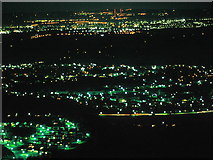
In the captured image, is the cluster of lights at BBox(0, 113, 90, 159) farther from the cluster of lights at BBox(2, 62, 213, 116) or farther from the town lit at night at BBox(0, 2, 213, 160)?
the cluster of lights at BBox(2, 62, 213, 116)

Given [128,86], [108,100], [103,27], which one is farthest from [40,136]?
[103,27]

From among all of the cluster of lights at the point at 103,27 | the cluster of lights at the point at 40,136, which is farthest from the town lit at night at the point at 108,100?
the cluster of lights at the point at 103,27

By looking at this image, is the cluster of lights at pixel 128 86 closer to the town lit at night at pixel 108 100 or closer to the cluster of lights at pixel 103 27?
the town lit at night at pixel 108 100

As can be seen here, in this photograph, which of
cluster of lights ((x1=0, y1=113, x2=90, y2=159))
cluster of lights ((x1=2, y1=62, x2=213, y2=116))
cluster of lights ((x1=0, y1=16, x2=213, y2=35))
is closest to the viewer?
cluster of lights ((x1=0, y1=113, x2=90, y2=159))

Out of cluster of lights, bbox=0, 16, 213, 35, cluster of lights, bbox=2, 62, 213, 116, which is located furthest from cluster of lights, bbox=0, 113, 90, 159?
cluster of lights, bbox=0, 16, 213, 35

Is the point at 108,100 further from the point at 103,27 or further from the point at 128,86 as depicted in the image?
the point at 103,27

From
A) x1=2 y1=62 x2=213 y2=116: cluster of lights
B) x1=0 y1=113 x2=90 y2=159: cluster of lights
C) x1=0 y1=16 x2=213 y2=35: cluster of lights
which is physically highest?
x1=0 y1=16 x2=213 y2=35: cluster of lights

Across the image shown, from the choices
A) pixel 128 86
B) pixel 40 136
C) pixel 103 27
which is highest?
pixel 103 27
